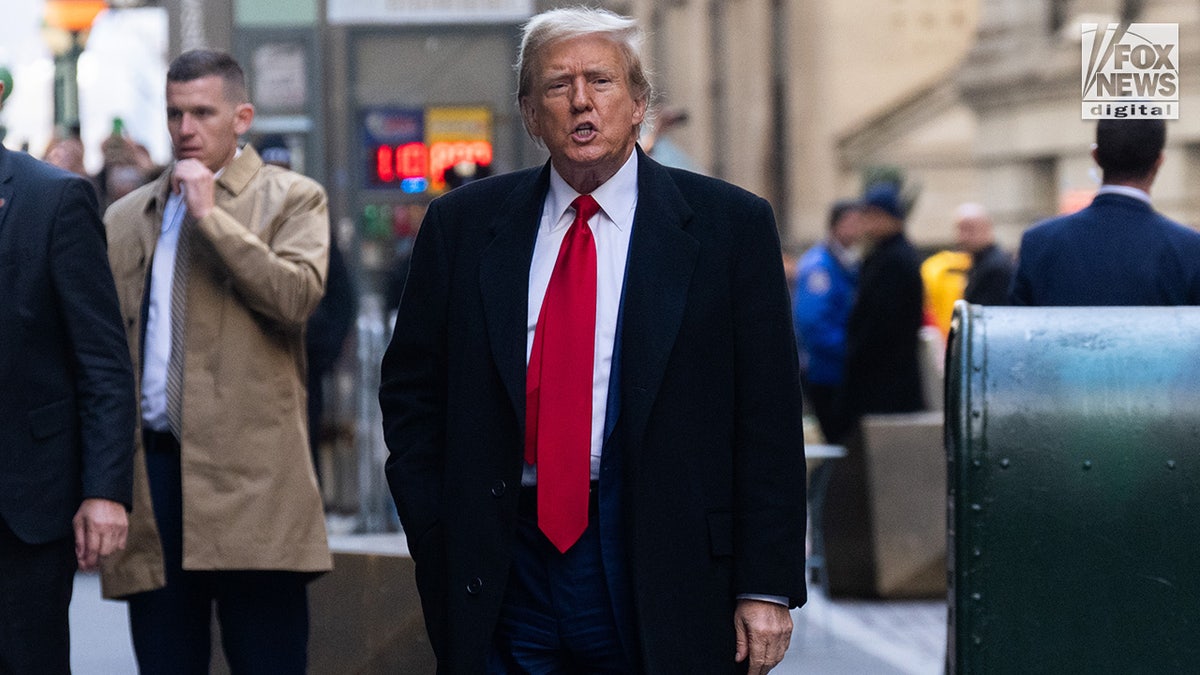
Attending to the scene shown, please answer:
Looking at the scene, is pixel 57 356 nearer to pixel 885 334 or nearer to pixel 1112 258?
pixel 1112 258

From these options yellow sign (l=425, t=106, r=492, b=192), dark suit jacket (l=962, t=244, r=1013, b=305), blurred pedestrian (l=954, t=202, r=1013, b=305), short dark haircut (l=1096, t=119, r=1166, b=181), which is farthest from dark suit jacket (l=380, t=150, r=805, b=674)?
yellow sign (l=425, t=106, r=492, b=192)

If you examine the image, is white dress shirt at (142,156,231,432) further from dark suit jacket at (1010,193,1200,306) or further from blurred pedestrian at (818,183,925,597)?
blurred pedestrian at (818,183,925,597)

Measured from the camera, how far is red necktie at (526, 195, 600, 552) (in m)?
3.62

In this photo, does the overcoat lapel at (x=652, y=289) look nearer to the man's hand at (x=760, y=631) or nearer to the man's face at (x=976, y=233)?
the man's hand at (x=760, y=631)

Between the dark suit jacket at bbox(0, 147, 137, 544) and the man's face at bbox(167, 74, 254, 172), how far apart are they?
0.73 meters

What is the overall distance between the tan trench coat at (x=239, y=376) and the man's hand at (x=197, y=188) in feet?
0.13

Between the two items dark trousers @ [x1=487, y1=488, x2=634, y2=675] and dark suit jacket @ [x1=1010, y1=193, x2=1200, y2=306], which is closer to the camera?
dark trousers @ [x1=487, y1=488, x2=634, y2=675]

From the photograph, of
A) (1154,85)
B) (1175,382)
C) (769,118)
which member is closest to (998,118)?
(769,118)

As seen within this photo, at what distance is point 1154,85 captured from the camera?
18.7ft

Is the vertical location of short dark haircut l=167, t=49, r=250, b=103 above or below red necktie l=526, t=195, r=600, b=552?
above

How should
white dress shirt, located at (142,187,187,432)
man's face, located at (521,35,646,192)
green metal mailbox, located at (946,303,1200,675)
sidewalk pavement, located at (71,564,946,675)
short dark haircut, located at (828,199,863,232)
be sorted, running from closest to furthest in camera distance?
man's face, located at (521,35,646,192) < green metal mailbox, located at (946,303,1200,675) < white dress shirt, located at (142,187,187,432) < sidewalk pavement, located at (71,564,946,675) < short dark haircut, located at (828,199,863,232)

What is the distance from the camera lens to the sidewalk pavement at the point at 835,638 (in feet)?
26.1

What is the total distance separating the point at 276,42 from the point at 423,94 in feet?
3.19

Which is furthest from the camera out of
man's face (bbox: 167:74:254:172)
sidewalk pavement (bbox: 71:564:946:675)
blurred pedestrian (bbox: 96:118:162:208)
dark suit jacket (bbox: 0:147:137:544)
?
blurred pedestrian (bbox: 96:118:162:208)
